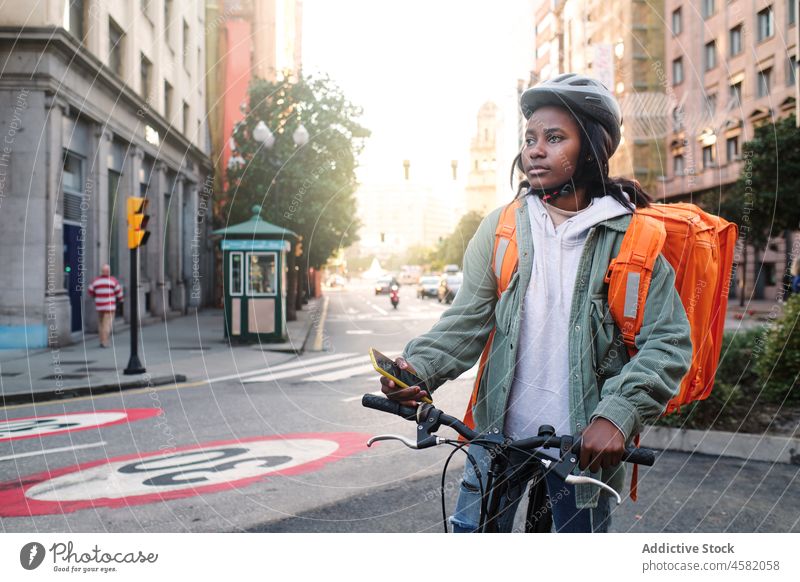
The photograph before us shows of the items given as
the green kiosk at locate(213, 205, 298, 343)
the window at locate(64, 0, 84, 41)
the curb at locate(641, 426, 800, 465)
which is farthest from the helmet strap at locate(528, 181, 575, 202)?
the green kiosk at locate(213, 205, 298, 343)

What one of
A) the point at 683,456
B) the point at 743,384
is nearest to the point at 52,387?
the point at 683,456

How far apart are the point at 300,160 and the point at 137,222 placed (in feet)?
12.1

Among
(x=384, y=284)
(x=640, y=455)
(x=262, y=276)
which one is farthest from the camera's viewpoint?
(x=262, y=276)

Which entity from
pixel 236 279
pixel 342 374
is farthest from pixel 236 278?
pixel 342 374

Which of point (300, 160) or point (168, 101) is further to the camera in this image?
point (168, 101)

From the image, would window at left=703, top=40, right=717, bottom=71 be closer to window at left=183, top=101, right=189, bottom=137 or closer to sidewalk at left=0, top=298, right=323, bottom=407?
sidewalk at left=0, top=298, right=323, bottom=407

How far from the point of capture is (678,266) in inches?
80.8

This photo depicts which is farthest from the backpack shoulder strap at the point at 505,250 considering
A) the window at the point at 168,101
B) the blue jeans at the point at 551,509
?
the window at the point at 168,101

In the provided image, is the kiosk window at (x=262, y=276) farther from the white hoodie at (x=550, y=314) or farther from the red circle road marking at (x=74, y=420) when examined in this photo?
the white hoodie at (x=550, y=314)

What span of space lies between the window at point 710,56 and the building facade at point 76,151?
5.33 metres

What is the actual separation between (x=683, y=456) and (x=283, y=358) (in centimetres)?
885

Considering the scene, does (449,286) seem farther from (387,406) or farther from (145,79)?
(145,79)
